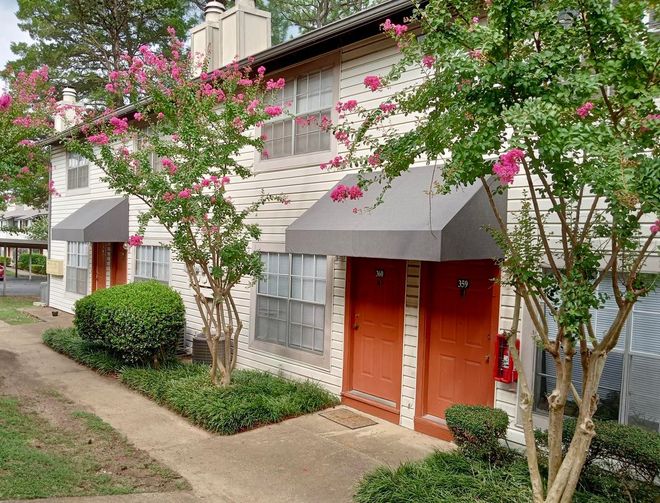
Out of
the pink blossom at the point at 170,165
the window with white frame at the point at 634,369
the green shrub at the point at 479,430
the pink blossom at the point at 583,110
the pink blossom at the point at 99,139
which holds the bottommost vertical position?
the green shrub at the point at 479,430

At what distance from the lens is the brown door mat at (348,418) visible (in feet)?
24.8

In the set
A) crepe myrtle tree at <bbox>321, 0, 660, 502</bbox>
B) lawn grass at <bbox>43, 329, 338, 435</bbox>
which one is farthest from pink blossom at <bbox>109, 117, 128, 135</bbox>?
crepe myrtle tree at <bbox>321, 0, 660, 502</bbox>

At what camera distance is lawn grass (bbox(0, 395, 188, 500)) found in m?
5.19

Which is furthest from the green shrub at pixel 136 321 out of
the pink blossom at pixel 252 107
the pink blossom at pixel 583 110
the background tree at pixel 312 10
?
the background tree at pixel 312 10

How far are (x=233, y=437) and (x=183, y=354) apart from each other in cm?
519

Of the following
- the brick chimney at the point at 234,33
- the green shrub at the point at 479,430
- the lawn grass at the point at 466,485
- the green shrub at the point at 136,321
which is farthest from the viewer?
the brick chimney at the point at 234,33

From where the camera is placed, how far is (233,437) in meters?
7.10

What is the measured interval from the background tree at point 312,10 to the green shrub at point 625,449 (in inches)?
747

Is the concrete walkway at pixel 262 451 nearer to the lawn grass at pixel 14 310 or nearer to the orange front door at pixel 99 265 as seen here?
the orange front door at pixel 99 265

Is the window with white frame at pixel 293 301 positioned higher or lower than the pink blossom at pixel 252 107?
lower

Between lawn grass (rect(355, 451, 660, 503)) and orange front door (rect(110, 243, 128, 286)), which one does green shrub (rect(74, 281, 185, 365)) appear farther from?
lawn grass (rect(355, 451, 660, 503))

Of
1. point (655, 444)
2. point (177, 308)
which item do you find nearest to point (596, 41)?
point (655, 444)

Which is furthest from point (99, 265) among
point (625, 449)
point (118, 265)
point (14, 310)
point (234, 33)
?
point (625, 449)

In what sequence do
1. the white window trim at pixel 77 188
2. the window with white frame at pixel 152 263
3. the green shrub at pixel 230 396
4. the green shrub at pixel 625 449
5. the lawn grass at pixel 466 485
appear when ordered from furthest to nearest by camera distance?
the white window trim at pixel 77 188, the window with white frame at pixel 152 263, the green shrub at pixel 230 396, the lawn grass at pixel 466 485, the green shrub at pixel 625 449
